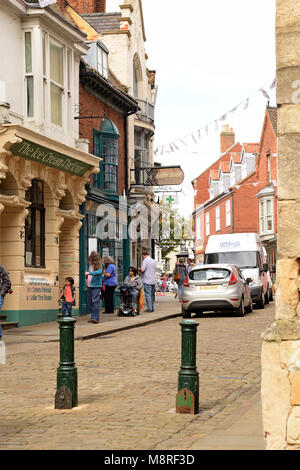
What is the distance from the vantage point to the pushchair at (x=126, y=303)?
2217 cm

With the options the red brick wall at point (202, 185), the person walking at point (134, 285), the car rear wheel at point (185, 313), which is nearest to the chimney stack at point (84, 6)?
the person walking at point (134, 285)

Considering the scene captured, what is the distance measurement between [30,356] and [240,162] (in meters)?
49.0

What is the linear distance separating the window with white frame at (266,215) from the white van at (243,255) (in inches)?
941

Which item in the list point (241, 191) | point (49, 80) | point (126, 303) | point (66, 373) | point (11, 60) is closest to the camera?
point (66, 373)

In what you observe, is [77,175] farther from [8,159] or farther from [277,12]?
[277,12]

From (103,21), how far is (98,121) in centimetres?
828

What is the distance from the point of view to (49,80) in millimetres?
20406

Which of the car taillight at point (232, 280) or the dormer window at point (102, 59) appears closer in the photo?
the car taillight at point (232, 280)

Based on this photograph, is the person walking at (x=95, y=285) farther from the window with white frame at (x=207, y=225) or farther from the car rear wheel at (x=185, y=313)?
the window with white frame at (x=207, y=225)

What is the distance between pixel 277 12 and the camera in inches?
229

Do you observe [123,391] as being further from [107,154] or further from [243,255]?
[107,154]

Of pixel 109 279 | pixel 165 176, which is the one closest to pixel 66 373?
pixel 109 279

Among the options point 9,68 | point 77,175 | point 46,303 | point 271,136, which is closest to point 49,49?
point 9,68

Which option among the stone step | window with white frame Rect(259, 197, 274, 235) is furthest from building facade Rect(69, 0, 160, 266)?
window with white frame Rect(259, 197, 274, 235)
